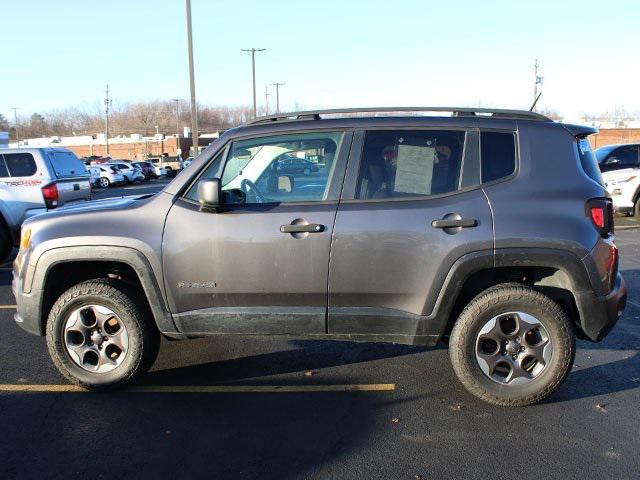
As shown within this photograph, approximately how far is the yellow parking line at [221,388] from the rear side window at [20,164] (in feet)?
19.7

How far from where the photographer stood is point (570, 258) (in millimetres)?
A: 3680

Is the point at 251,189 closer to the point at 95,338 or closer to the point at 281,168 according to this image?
the point at 281,168

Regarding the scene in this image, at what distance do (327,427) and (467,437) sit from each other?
856 millimetres

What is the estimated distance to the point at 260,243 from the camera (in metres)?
3.85

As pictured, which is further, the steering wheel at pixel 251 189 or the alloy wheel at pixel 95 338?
the alloy wheel at pixel 95 338

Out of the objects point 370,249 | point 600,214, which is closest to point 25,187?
point 370,249

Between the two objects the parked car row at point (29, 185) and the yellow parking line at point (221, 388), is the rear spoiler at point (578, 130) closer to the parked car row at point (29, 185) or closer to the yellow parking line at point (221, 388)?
the yellow parking line at point (221, 388)

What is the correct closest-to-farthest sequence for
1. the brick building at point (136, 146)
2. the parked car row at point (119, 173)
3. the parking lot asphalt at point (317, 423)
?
the parking lot asphalt at point (317, 423), the parked car row at point (119, 173), the brick building at point (136, 146)

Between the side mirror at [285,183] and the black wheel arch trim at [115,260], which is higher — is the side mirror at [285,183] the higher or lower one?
the higher one

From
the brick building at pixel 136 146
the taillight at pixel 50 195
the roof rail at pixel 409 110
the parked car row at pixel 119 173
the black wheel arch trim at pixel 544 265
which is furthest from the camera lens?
the brick building at pixel 136 146

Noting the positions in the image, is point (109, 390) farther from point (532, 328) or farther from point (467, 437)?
point (532, 328)

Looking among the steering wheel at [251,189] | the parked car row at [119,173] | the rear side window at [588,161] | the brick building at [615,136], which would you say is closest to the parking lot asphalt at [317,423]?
the steering wheel at [251,189]

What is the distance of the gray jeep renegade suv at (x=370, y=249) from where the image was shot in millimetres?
3736

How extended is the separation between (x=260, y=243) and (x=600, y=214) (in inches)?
87.5
